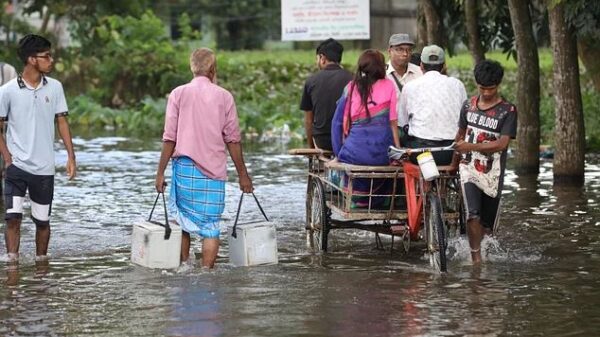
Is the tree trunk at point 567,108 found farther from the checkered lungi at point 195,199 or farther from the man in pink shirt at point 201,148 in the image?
the checkered lungi at point 195,199

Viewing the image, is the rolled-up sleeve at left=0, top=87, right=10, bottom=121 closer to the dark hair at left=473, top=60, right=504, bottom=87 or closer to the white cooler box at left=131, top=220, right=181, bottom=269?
the white cooler box at left=131, top=220, right=181, bottom=269

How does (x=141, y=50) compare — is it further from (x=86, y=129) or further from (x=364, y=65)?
(x=364, y=65)

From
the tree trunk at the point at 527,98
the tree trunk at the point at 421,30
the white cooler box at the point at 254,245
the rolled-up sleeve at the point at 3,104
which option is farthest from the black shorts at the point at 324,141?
the tree trunk at the point at 421,30

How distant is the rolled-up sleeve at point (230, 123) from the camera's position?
1074cm

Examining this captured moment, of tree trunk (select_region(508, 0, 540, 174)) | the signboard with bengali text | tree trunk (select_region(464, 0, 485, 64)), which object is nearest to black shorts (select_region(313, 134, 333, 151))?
tree trunk (select_region(508, 0, 540, 174))

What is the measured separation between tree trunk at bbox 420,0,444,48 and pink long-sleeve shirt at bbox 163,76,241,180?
33.0ft

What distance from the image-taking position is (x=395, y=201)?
1159 cm

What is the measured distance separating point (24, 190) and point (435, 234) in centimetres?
336

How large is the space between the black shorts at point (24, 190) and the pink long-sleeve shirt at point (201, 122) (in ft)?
4.40

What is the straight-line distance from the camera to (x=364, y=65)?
1143cm

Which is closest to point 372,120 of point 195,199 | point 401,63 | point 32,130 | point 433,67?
point 433,67

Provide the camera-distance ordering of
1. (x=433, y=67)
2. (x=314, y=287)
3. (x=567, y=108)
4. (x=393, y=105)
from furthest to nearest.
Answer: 1. (x=567, y=108)
2. (x=433, y=67)
3. (x=393, y=105)
4. (x=314, y=287)

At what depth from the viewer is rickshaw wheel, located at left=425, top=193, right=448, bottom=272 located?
10547 mm

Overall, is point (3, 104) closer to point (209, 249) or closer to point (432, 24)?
point (209, 249)
